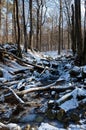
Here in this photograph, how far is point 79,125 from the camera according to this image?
20.0 ft

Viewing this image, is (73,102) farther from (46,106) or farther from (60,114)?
(60,114)

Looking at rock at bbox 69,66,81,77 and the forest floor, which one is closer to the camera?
the forest floor

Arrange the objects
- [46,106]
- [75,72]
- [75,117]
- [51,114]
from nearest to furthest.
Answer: [75,117] < [51,114] < [46,106] < [75,72]

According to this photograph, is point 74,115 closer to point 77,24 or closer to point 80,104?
point 80,104

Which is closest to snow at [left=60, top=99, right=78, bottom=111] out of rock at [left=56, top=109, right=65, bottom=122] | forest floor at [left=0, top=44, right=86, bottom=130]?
forest floor at [left=0, top=44, right=86, bottom=130]

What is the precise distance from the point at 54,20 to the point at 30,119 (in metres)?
48.4

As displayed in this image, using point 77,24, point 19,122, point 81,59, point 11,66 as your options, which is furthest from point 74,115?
point 77,24

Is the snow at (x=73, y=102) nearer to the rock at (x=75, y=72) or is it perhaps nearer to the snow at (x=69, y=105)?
the snow at (x=69, y=105)

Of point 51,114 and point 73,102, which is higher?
point 73,102

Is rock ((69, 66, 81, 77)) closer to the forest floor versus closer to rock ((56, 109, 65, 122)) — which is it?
the forest floor

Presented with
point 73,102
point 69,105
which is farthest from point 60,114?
point 73,102

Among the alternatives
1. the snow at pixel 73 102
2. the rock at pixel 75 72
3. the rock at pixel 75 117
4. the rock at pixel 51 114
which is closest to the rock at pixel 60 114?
the rock at pixel 51 114

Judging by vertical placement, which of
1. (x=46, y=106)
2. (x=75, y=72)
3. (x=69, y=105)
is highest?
(x=75, y=72)

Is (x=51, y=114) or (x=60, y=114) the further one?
(x=51, y=114)
